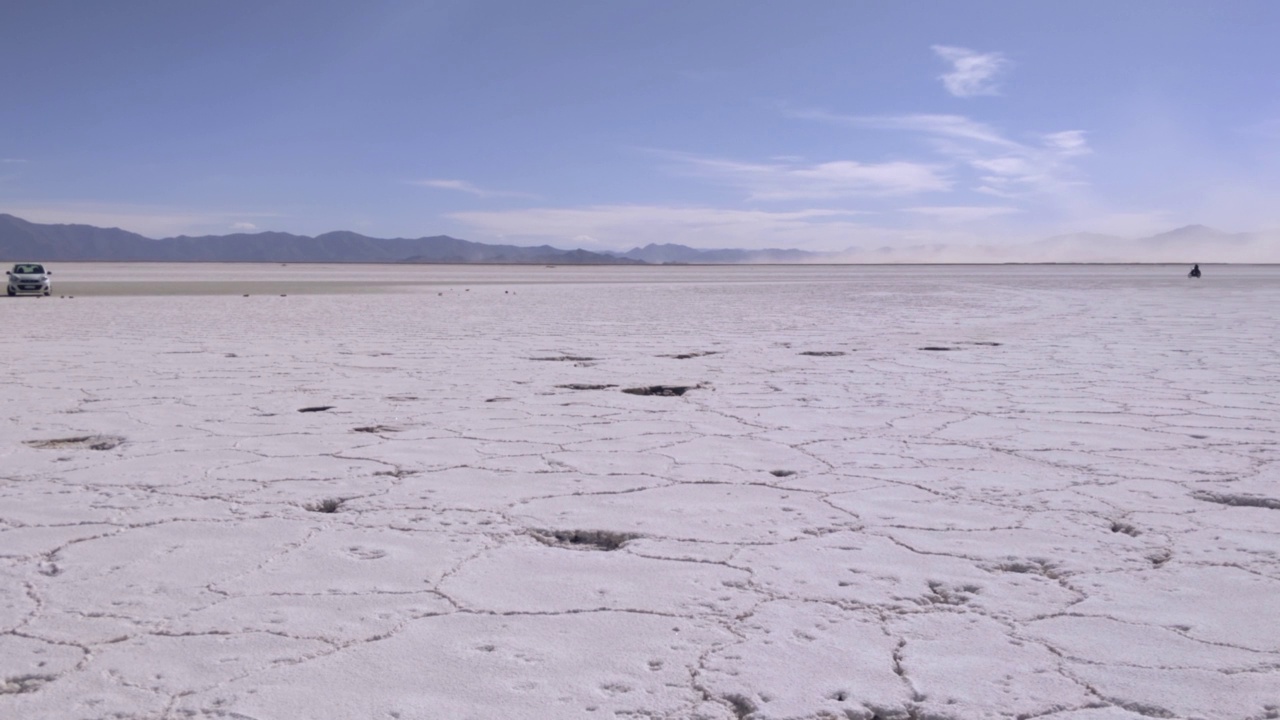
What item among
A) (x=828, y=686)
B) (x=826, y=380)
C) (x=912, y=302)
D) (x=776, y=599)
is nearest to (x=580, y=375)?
(x=826, y=380)

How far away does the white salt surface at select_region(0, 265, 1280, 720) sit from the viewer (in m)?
1.77

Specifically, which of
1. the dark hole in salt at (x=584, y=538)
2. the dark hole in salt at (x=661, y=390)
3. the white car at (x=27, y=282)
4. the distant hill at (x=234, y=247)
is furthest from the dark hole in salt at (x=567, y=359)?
the distant hill at (x=234, y=247)

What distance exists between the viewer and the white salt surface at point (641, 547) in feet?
5.81

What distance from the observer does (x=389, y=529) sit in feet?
8.88

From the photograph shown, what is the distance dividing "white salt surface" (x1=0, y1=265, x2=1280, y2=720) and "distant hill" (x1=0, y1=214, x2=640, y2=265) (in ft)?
517

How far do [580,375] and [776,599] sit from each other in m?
3.95

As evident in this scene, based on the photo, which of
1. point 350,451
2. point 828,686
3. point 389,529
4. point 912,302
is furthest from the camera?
point 912,302

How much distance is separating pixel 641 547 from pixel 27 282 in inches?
759

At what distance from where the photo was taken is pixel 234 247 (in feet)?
604

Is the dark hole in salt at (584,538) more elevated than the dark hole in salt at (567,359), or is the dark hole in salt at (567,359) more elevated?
the dark hole in salt at (567,359)

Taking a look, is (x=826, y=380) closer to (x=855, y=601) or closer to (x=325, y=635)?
(x=855, y=601)

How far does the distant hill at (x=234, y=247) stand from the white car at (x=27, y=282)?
14347cm

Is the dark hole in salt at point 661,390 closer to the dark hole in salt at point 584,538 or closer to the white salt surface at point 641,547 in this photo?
the white salt surface at point 641,547

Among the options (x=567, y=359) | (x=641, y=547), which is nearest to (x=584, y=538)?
(x=641, y=547)
